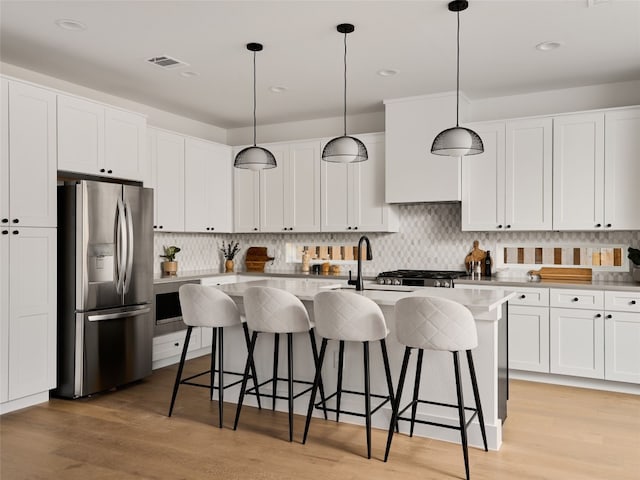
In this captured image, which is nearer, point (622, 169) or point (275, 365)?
point (275, 365)

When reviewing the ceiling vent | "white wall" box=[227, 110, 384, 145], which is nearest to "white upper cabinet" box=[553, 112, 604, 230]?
"white wall" box=[227, 110, 384, 145]

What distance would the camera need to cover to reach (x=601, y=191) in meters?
4.88

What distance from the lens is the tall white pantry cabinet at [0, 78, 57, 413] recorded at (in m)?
3.92

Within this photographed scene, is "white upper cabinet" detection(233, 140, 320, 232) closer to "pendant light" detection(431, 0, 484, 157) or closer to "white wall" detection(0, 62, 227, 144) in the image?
"white wall" detection(0, 62, 227, 144)

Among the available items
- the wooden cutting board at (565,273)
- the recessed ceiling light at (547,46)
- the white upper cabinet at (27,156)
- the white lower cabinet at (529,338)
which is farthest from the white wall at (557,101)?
the white upper cabinet at (27,156)

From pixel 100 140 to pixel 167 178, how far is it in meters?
1.17

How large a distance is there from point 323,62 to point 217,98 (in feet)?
5.25

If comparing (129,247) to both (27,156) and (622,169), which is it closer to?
(27,156)

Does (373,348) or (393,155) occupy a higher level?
(393,155)

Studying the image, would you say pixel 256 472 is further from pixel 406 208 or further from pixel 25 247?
pixel 406 208

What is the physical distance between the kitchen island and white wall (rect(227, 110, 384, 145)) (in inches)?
112

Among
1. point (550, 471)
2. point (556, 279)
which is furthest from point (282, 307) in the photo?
point (556, 279)

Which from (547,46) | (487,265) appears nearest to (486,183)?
(487,265)

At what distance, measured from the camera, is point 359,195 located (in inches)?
237
